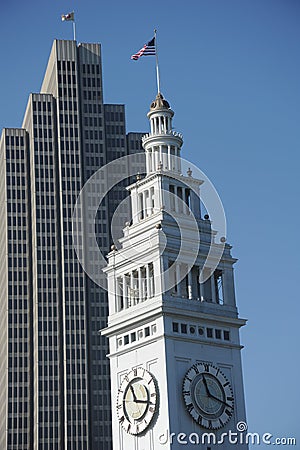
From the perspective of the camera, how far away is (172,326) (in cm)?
10288

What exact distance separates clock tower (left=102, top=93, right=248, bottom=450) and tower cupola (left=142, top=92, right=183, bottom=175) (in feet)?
0.74

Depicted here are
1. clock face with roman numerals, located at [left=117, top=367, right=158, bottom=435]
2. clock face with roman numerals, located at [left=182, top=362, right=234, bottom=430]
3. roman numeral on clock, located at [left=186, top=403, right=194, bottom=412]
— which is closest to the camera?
roman numeral on clock, located at [left=186, top=403, right=194, bottom=412]

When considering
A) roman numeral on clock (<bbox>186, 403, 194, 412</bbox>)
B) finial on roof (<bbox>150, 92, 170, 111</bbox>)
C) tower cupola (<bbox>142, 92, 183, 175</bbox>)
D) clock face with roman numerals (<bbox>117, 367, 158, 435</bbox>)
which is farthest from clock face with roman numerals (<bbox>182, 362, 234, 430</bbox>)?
finial on roof (<bbox>150, 92, 170, 111</bbox>)

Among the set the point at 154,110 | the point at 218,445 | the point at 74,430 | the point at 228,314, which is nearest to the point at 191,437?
the point at 218,445

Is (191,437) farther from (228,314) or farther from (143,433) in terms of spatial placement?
(228,314)

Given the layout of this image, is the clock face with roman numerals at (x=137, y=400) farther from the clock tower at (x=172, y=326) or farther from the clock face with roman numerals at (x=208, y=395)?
the clock face with roman numerals at (x=208, y=395)

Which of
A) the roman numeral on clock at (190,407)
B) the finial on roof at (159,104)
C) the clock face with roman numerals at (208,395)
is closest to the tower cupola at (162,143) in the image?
the finial on roof at (159,104)

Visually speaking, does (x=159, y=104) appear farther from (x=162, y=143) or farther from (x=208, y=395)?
(x=208, y=395)

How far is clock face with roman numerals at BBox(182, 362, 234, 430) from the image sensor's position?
3989 inches

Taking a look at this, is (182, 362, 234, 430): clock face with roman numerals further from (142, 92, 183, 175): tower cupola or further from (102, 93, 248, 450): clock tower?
(142, 92, 183, 175): tower cupola

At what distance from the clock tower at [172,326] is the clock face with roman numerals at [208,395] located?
9cm

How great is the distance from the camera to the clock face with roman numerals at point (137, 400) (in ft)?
331

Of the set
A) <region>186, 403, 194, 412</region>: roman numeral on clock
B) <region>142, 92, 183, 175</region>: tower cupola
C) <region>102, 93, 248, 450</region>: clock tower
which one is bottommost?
<region>186, 403, 194, 412</region>: roman numeral on clock

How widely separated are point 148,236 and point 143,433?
18.5 metres
